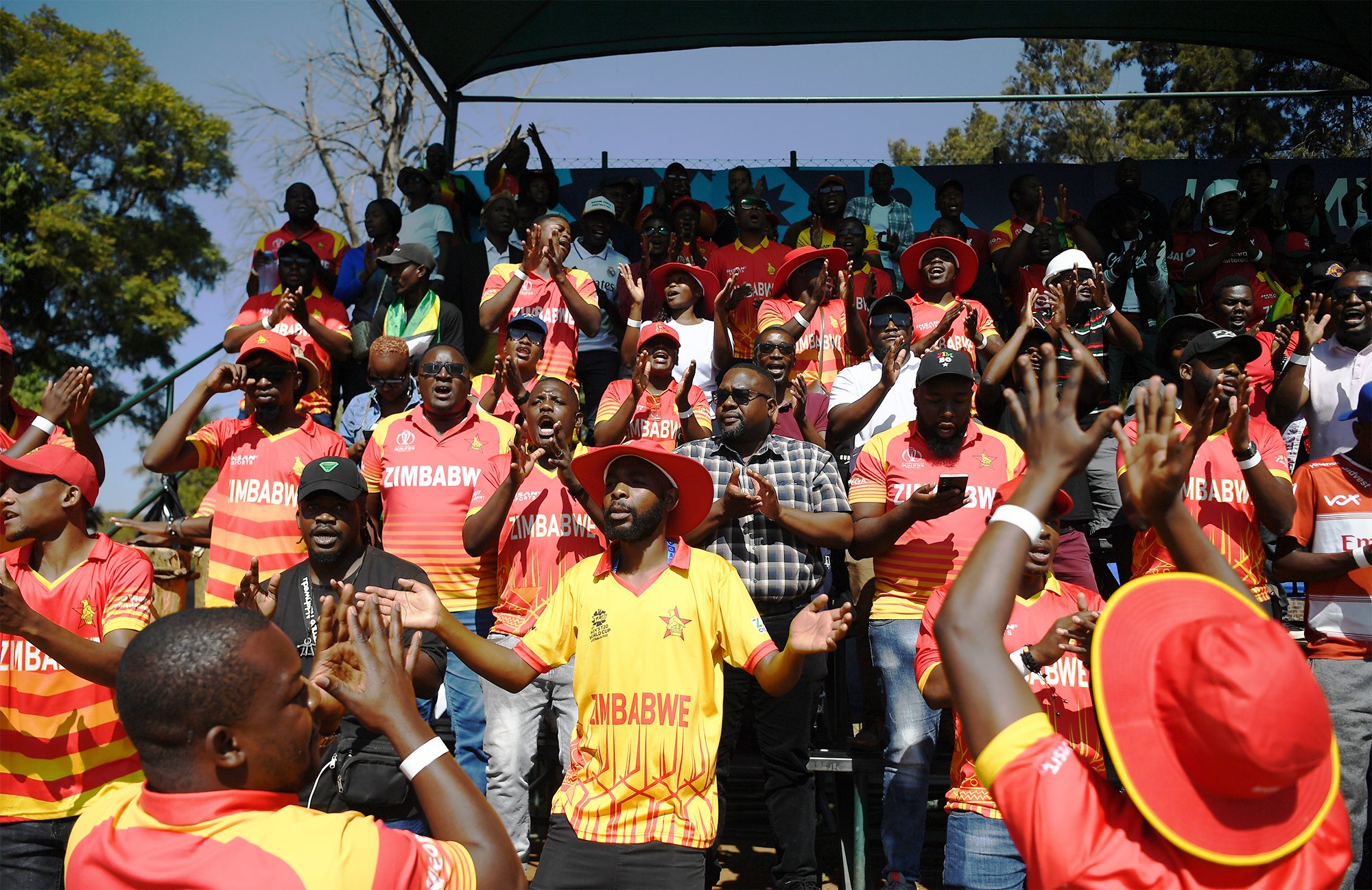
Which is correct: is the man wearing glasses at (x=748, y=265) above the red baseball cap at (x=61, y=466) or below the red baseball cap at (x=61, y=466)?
above

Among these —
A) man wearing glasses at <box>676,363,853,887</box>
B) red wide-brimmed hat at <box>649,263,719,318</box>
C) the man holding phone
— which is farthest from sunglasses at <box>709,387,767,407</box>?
red wide-brimmed hat at <box>649,263,719,318</box>

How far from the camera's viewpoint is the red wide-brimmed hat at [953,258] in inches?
320

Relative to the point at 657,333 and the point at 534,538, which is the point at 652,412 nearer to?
the point at 657,333

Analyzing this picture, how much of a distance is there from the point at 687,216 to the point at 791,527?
5256 mm

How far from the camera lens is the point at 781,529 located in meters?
5.43

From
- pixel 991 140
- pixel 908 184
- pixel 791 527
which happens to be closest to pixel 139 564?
pixel 791 527

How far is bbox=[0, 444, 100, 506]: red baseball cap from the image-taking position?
4090 millimetres

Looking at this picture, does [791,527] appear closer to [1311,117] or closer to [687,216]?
[687,216]

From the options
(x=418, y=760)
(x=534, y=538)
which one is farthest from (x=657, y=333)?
(x=418, y=760)

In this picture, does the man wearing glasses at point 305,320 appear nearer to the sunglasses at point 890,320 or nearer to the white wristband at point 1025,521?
the sunglasses at point 890,320

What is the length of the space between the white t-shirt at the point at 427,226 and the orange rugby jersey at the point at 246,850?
8255 millimetres

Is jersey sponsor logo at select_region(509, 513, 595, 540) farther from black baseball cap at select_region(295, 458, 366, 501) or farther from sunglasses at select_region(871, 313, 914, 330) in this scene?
sunglasses at select_region(871, 313, 914, 330)

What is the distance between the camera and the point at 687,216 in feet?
31.8

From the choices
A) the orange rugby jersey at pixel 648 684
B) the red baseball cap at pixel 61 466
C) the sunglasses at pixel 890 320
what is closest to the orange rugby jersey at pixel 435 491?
the red baseball cap at pixel 61 466
